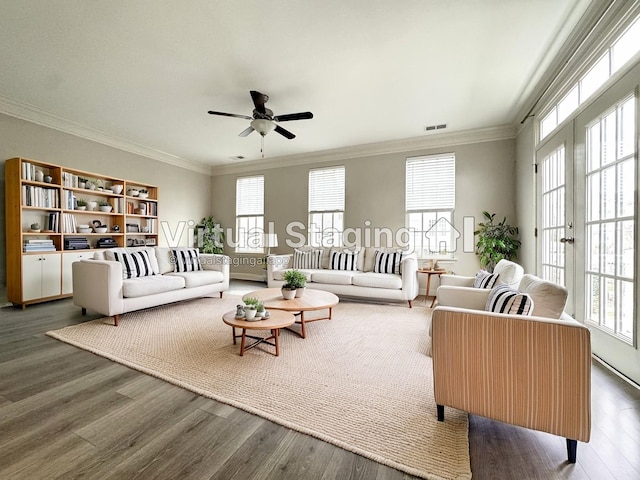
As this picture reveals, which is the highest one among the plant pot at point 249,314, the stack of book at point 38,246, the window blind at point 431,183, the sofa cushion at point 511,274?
the window blind at point 431,183

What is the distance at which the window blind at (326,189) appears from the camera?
6051mm

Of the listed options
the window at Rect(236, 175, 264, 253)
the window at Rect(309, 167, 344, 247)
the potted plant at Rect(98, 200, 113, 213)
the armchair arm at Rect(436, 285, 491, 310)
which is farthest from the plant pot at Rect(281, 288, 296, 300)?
the potted plant at Rect(98, 200, 113, 213)

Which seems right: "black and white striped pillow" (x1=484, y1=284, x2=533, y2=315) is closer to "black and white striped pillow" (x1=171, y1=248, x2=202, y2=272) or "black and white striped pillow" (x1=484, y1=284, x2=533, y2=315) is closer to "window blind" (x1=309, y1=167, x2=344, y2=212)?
"black and white striped pillow" (x1=171, y1=248, x2=202, y2=272)

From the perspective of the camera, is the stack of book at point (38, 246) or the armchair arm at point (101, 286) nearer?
the armchair arm at point (101, 286)

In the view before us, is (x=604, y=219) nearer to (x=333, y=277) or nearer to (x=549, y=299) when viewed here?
(x=549, y=299)

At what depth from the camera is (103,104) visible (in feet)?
13.3

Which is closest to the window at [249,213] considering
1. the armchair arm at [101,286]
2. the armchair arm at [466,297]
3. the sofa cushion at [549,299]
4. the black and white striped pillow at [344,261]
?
the black and white striped pillow at [344,261]

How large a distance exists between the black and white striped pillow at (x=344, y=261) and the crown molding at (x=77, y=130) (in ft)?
13.9

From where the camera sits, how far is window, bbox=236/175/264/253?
22.8 ft

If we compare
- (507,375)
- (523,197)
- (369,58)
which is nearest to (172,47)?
(369,58)

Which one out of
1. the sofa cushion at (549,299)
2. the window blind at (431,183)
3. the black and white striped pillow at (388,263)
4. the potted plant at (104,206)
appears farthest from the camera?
the window blind at (431,183)

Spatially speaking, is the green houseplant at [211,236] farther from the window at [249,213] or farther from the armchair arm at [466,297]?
the armchair arm at [466,297]

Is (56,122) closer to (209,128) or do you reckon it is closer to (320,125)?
(209,128)

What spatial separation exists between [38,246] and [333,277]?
4.28 metres
